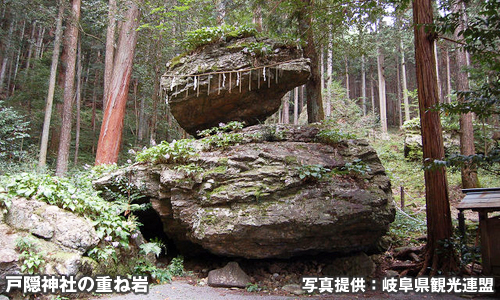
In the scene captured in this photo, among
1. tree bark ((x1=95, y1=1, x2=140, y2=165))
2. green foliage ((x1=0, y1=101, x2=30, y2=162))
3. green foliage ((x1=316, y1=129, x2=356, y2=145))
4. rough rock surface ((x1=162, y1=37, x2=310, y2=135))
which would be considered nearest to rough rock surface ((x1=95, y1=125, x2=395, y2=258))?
green foliage ((x1=316, y1=129, x2=356, y2=145))

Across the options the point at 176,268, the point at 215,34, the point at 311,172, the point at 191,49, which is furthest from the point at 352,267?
the point at 191,49

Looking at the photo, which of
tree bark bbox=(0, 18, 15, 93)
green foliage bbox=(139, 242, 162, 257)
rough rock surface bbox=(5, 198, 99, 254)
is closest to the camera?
rough rock surface bbox=(5, 198, 99, 254)

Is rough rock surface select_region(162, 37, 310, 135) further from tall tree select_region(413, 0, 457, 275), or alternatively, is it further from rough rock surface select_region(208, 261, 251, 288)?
rough rock surface select_region(208, 261, 251, 288)

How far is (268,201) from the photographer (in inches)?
209

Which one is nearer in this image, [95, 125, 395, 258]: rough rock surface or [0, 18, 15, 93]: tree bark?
[95, 125, 395, 258]: rough rock surface

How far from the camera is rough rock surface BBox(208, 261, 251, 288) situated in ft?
17.1

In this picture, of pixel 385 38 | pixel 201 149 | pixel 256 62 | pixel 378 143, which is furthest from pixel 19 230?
pixel 385 38

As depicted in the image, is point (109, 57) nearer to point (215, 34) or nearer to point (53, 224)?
point (215, 34)

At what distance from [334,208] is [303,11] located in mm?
5653

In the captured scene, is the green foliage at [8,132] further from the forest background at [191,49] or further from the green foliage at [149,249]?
the green foliage at [149,249]

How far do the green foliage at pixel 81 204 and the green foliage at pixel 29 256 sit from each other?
26.6 inches

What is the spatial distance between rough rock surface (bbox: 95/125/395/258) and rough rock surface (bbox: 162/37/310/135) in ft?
6.03

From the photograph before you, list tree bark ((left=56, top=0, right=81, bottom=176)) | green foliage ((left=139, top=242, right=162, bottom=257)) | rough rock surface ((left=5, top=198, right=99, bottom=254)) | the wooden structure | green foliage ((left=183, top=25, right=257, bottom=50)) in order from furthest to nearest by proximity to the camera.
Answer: tree bark ((left=56, top=0, right=81, bottom=176))
green foliage ((left=183, top=25, right=257, bottom=50))
green foliage ((left=139, top=242, right=162, bottom=257))
the wooden structure
rough rock surface ((left=5, top=198, right=99, bottom=254))

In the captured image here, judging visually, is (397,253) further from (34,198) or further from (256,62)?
(34,198)
